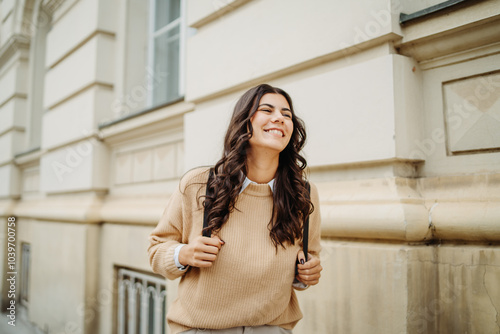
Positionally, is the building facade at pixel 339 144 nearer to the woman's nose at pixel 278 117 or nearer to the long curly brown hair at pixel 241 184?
the long curly brown hair at pixel 241 184

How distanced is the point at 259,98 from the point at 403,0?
3.63ft

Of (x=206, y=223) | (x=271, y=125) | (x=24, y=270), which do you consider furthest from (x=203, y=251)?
(x=24, y=270)

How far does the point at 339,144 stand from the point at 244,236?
96 cm

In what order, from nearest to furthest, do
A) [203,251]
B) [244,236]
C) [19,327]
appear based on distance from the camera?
[203,251] < [244,236] < [19,327]

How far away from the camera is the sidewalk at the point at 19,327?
5.26 m

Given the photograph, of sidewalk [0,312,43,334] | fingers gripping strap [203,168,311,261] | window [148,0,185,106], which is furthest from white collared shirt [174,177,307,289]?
sidewalk [0,312,43,334]

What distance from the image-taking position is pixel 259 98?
5.24 ft

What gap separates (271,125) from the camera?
1.55 metres

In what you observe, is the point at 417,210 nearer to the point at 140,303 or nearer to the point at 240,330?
the point at 240,330

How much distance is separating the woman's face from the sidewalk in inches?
198

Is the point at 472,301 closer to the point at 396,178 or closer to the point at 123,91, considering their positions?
the point at 396,178

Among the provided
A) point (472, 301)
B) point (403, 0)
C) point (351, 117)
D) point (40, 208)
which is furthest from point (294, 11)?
point (40, 208)

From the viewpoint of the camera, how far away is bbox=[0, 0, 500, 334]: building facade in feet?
5.92

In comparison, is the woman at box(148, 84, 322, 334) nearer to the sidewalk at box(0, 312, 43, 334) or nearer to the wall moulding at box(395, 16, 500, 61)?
the wall moulding at box(395, 16, 500, 61)
